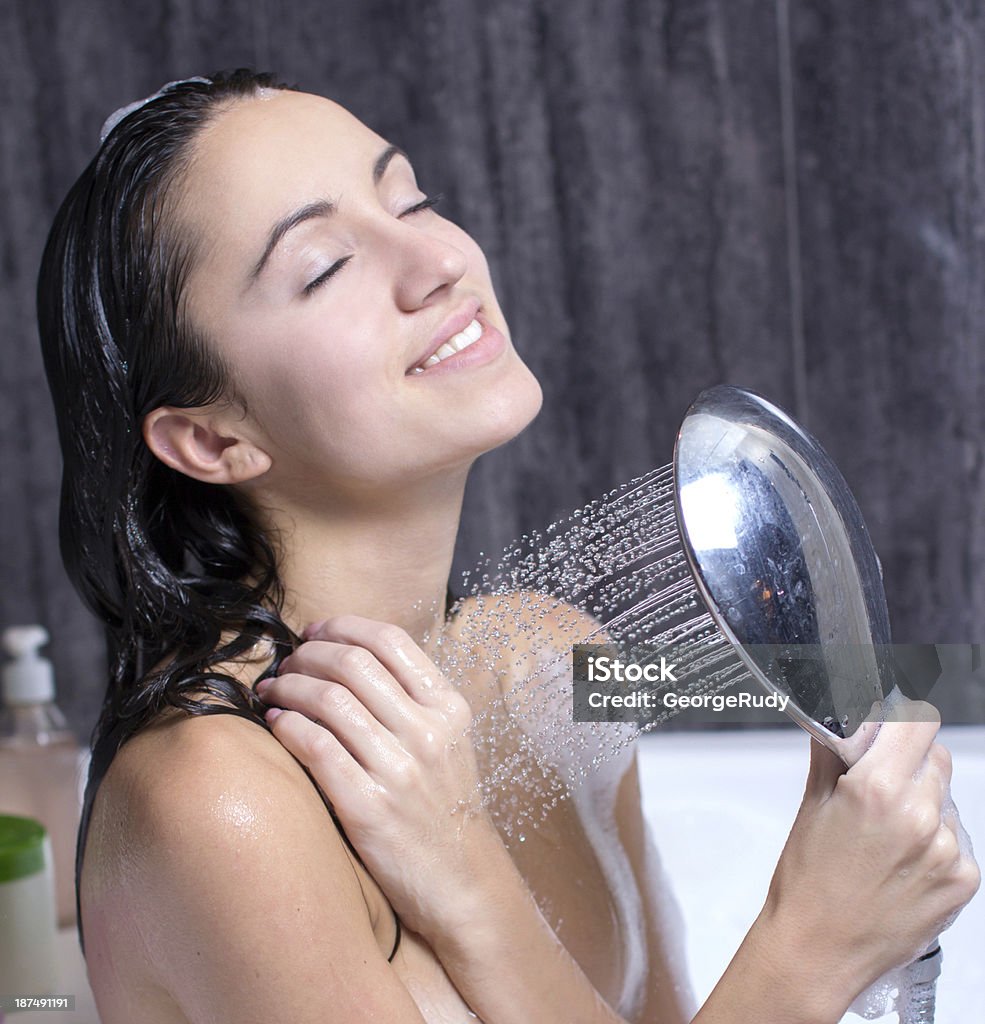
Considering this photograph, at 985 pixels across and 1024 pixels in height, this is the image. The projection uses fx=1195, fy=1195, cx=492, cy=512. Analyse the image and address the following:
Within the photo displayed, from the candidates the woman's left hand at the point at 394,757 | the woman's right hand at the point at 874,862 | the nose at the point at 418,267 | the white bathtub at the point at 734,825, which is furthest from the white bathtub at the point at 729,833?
the nose at the point at 418,267

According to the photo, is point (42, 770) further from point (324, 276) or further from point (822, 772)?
point (822, 772)

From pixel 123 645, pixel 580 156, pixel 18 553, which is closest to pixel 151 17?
pixel 580 156

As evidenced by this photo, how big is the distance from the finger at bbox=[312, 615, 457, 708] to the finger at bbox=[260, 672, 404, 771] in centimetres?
3

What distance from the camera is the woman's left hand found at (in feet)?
2.07

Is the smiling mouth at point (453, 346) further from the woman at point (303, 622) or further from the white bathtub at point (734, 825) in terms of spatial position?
the white bathtub at point (734, 825)

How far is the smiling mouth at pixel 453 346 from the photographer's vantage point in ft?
2.24

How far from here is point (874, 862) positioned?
A: 0.57 meters

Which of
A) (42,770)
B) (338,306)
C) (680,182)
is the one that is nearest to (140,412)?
(338,306)

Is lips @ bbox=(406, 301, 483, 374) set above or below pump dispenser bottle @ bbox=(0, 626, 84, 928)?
above

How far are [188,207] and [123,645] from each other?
0.27 m

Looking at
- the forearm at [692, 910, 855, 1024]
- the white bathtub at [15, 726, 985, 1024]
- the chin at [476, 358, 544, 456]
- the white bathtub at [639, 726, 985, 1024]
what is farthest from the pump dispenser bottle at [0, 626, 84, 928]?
the forearm at [692, 910, 855, 1024]

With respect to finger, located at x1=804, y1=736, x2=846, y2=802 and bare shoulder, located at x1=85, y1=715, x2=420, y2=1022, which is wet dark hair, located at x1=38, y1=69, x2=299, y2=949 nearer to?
bare shoulder, located at x1=85, y1=715, x2=420, y2=1022

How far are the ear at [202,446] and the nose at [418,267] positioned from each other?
0.14 m

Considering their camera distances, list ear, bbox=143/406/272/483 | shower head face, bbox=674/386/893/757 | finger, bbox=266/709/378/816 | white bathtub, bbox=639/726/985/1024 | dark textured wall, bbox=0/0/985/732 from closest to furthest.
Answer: shower head face, bbox=674/386/893/757 → finger, bbox=266/709/378/816 → ear, bbox=143/406/272/483 → white bathtub, bbox=639/726/985/1024 → dark textured wall, bbox=0/0/985/732
